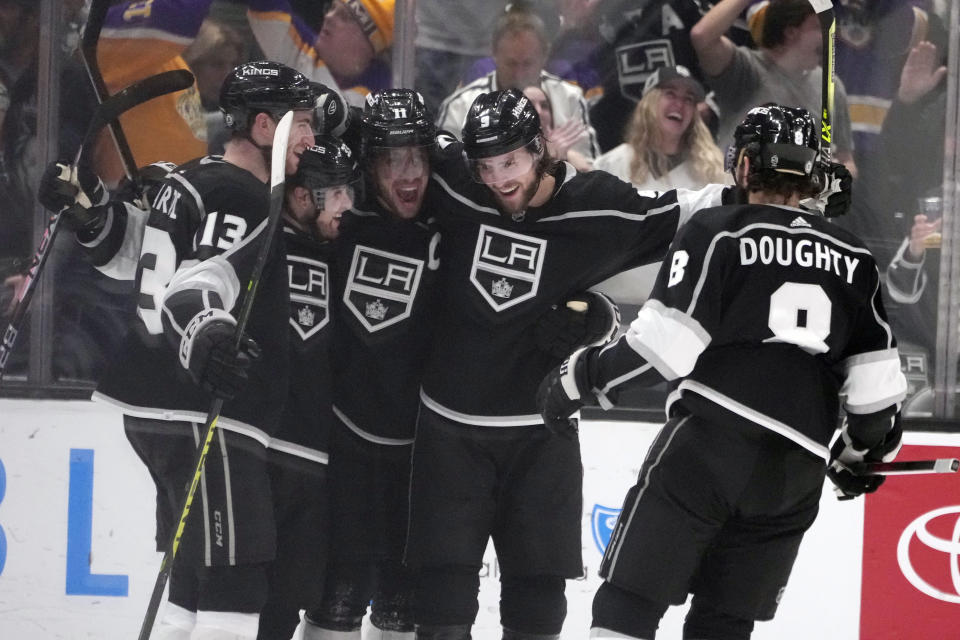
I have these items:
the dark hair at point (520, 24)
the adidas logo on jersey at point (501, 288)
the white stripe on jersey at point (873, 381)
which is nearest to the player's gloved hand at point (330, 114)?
the adidas logo on jersey at point (501, 288)

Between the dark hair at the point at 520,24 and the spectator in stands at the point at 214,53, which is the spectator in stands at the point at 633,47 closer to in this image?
the dark hair at the point at 520,24

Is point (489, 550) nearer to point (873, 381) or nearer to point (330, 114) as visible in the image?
point (330, 114)

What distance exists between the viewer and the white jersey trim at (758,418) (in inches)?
90.7

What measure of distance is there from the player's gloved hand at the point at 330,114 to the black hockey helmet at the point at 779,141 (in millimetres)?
912

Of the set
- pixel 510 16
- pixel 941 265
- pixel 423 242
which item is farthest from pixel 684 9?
pixel 423 242

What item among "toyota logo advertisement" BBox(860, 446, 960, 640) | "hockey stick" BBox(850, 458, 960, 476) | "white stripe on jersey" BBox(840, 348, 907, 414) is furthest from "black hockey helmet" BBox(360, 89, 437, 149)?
→ "toyota logo advertisement" BBox(860, 446, 960, 640)

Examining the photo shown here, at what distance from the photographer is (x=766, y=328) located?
7.47 feet

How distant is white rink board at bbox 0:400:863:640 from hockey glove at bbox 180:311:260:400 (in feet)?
3.88

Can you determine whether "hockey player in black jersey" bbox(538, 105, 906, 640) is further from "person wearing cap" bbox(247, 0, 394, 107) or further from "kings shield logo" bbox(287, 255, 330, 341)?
"person wearing cap" bbox(247, 0, 394, 107)

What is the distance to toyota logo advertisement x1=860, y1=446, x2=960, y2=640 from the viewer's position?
3.62m

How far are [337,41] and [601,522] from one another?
5.45 feet

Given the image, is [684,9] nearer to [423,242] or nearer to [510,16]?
[510,16]

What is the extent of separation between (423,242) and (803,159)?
35.2 inches

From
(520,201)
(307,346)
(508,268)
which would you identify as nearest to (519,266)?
(508,268)
